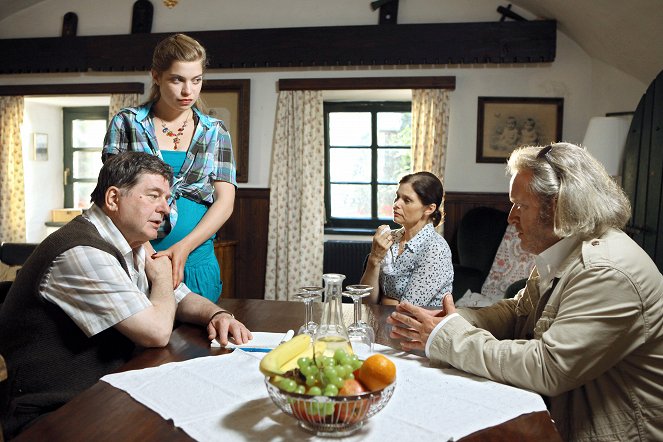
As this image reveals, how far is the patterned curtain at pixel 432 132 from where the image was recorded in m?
5.25

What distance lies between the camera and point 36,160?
6.68m

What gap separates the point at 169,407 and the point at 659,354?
1.07 m

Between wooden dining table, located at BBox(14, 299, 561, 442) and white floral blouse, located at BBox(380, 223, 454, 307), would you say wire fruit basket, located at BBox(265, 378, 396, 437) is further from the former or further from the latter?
white floral blouse, located at BBox(380, 223, 454, 307)

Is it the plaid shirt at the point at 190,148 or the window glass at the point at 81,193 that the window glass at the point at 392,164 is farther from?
the plaid shirt at the point at 190,148

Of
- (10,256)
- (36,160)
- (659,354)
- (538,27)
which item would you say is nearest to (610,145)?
(538,27)

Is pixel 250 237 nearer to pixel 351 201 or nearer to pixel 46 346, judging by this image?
pixel 351 201

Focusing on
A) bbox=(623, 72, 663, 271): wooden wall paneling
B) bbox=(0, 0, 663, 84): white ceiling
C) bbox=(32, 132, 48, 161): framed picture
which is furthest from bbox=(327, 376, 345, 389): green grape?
bbox=(32, 132, 48, 161): framed picture

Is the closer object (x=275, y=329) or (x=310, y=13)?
(x=275, y=329)

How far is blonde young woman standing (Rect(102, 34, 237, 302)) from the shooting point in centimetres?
205

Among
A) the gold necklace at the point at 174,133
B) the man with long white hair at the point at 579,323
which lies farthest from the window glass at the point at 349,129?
the man with long white hair at the point at 579,323

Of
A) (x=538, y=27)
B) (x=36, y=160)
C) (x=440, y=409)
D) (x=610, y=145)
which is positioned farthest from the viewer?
(x=36, y=160)

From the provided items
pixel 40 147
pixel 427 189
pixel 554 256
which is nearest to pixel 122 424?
pixel 554 256

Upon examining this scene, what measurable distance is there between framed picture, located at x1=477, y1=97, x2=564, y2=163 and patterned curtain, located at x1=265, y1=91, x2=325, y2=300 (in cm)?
145

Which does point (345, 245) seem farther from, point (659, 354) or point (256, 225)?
point (659, 354)
